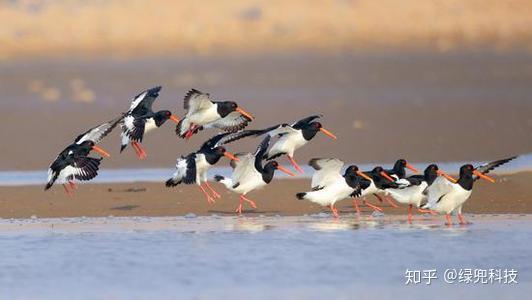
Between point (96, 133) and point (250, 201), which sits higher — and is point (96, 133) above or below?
above

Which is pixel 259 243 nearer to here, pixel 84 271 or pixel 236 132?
pixel 84 271

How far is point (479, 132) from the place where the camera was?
29000 mm

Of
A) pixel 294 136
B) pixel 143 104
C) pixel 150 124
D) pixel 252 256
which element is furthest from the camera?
pixel 143 104

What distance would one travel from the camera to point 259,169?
19000 millimetres

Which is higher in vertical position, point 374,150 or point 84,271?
point 374,150

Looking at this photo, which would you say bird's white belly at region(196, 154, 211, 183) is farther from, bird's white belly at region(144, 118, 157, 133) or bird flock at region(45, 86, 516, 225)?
bird's white belly at region(144, 118, 157, 133)

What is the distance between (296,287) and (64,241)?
14.1 feet

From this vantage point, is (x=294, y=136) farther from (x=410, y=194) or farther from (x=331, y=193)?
(x=410, y=194)

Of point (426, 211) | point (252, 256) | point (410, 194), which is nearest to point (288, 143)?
point (426, 211)

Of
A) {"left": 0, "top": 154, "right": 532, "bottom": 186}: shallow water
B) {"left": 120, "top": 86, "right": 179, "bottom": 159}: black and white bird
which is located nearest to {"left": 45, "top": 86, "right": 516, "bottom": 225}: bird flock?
{"left": 120, "top": 86, "right": 179, "bottom": 159}: black and white bird

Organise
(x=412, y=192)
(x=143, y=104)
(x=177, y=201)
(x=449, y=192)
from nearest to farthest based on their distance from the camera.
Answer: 1. (x=449, y=192)
2. (x=412, y=192)
3. (x=177, y=201)
4. (x=143, y=104)

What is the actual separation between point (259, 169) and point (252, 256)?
4.94 metres

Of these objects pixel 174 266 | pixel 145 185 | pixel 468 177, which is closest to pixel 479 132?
pixel 145 185

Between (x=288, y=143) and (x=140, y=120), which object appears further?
(x=140, y=120)
